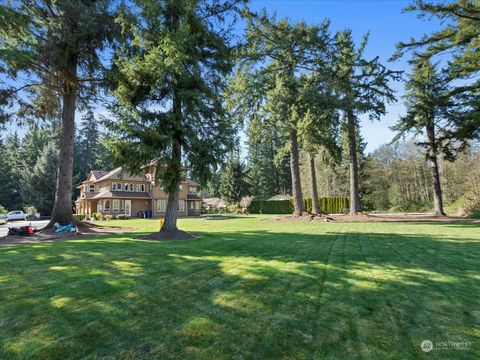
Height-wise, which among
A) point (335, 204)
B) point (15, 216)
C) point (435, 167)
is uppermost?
point (435, 167)

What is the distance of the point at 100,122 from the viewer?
984cm

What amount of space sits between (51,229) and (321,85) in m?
18.4

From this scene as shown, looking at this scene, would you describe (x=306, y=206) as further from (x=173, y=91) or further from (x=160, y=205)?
(x=173, y=91)

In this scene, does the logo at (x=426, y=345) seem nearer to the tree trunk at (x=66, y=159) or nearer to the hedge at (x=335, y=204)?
the tree trunk at (x=66, y=159)

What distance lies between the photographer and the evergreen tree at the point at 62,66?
469 inches

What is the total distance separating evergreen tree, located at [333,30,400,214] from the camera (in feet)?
65.9

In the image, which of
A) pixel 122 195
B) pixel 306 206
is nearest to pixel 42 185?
pixel 122 195

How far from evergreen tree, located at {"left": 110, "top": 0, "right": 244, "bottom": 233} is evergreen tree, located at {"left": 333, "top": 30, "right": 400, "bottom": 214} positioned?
1148 centimetres

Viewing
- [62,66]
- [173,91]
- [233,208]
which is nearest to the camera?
[173,91]

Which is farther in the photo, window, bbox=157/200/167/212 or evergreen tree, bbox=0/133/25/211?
evergreen tree, bbox=0/133/25/211

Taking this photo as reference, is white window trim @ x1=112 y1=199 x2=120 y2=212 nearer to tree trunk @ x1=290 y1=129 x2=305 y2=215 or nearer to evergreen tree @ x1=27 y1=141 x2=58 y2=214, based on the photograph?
evergreen tree @ x1=27 y1=141 x2=58 y2=214

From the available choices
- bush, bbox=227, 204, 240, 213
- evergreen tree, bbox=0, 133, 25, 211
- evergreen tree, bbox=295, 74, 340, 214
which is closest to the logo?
evergreen tree, bbox=295, 74, 340, 214

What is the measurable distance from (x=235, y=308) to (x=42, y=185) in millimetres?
43659

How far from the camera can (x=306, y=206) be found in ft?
135
